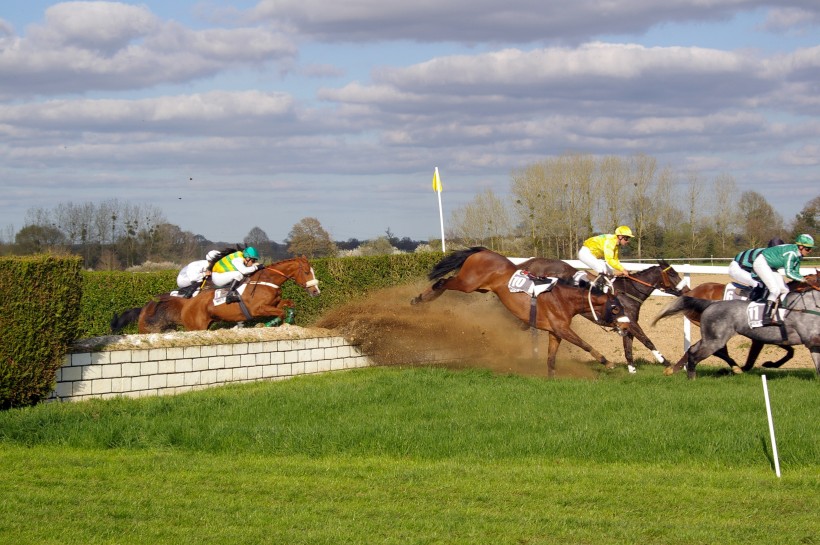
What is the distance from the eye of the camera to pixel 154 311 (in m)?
15.6

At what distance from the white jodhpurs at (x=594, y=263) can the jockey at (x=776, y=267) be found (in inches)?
99.0

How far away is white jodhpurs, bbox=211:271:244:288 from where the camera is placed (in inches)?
609

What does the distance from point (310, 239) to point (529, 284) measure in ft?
47.5

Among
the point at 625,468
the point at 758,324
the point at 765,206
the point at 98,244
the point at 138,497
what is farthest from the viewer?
the point at 765,206

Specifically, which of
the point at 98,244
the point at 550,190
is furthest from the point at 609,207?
the point at 98,244

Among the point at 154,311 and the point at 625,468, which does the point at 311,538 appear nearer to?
the point at 625,468

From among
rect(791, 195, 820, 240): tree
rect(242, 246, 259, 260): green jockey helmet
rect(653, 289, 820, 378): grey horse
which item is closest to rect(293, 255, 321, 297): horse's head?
rect(242, 246, 259, 260): green jockey helmet

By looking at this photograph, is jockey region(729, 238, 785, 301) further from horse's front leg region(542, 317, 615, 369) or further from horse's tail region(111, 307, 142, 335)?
horse's tail region(111, 307, 142, 335)

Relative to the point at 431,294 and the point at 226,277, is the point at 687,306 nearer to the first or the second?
the point at 431,294

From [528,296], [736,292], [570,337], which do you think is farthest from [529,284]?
[736,292]

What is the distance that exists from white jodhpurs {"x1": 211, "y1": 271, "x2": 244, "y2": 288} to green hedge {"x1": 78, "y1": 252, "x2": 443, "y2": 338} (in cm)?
150

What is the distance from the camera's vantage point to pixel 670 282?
1377 centimetres

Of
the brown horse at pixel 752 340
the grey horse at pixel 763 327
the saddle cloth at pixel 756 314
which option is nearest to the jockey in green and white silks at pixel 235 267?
the brown horse at pixel 752 340

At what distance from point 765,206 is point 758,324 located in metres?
22.6
